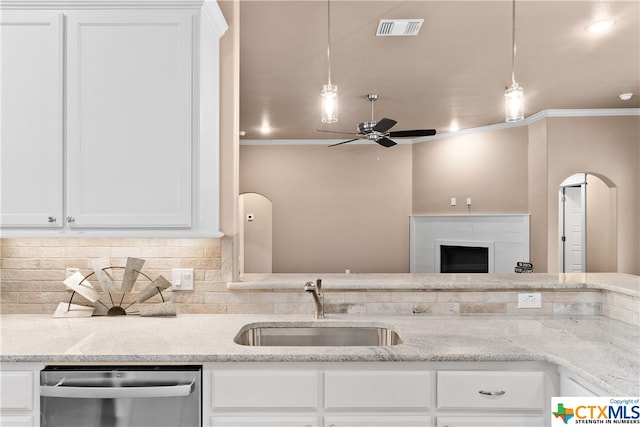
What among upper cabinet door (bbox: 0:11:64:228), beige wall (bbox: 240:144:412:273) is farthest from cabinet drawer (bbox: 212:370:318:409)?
beige wall (bbox: 240:144:412:273)

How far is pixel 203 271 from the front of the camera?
213 centimetres

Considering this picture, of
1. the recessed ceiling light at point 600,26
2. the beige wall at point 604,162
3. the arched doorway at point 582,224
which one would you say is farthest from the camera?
the arched doorway at point 582,224

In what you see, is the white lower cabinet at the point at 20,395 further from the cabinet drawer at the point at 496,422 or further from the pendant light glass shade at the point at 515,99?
the pendant light glass shade at the point at 515,99

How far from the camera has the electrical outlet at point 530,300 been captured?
6.97 feet

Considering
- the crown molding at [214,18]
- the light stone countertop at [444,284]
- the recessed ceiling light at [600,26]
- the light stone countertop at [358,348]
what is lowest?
the light stone countertop at [358,348]

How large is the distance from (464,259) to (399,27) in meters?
4.64

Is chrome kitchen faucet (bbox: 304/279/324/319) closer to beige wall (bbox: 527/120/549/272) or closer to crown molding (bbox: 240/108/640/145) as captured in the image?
beige wall (bbox: 527/120/549/272)

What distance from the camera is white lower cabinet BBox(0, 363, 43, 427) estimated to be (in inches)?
58.7

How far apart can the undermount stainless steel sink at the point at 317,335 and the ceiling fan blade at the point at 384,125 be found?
237 cm

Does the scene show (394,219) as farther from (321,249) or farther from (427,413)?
(427,413)

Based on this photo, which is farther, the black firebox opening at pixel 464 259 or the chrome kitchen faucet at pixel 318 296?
the black firebox opening at pixel 464 259

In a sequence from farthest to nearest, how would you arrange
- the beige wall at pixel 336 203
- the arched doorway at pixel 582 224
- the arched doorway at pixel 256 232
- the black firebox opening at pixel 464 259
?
the arched doorway at pixel 256 232
the beige wall at pixel 336 203
the black firebox opening at pixel 464 259
the arched doorway at pixel 582 224

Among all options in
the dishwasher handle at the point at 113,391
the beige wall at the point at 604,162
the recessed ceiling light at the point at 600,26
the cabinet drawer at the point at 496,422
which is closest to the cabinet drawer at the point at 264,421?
the dishwasher handle at the point at 113,391

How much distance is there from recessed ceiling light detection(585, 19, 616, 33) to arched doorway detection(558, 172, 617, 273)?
3566 mm
